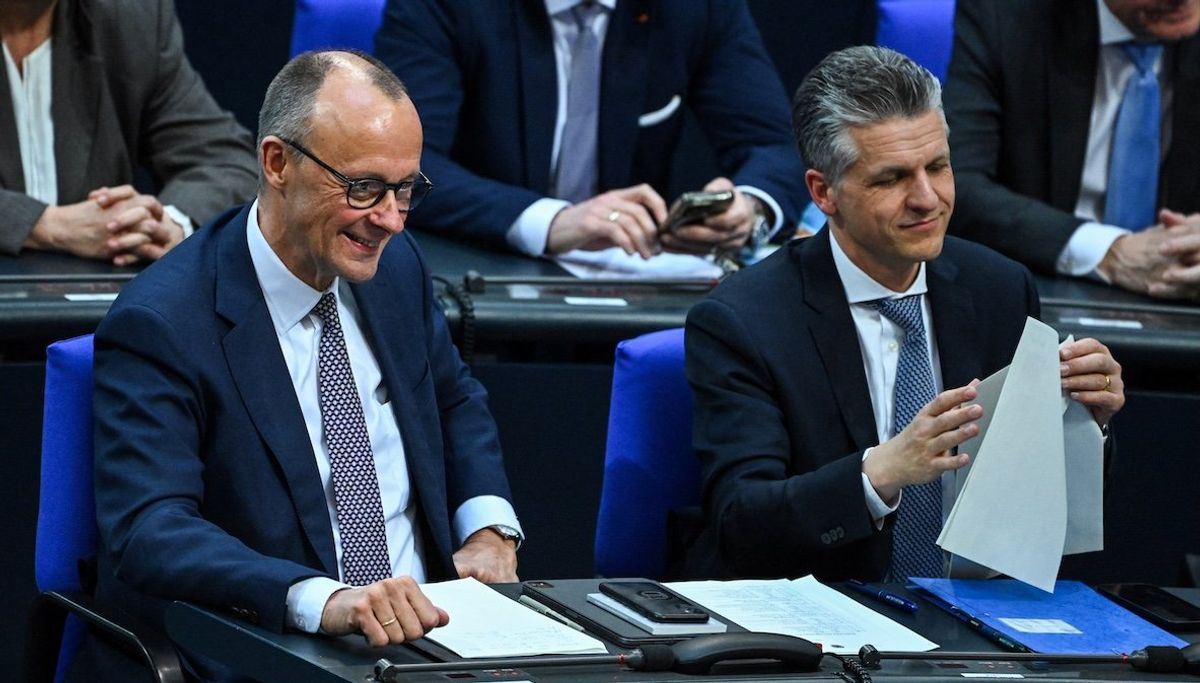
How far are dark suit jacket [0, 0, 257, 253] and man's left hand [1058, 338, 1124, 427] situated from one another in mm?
1633

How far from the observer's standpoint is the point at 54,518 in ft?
7.57

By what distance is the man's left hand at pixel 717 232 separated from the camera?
10.9 feet

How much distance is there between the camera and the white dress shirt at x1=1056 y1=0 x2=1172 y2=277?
3.62m

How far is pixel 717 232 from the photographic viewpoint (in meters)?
3.33

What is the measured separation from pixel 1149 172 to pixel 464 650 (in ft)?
7.47

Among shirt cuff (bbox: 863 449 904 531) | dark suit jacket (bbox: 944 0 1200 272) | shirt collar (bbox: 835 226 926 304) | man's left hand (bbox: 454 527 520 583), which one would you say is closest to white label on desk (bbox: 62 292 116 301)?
man's left hand (bbox: 454 527 520 583)

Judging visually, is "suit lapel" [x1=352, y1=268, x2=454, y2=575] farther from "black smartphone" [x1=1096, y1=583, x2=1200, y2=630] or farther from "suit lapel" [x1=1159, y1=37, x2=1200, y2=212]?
"suit lapel" [x1=1159, y1=37, x2=1200, y2=212]

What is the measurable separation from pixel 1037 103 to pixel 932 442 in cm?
162

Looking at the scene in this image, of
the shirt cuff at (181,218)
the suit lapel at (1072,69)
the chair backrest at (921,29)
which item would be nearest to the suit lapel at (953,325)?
the suit lapel at (1072,69)

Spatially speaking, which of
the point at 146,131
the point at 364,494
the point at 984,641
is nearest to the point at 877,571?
the point at 984,641

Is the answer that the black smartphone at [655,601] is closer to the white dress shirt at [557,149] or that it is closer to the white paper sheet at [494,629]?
the white paper sheet at [494,629]

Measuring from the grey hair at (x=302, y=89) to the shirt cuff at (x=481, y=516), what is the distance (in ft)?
1.90

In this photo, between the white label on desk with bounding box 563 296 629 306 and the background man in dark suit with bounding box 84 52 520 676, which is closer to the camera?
the background man in dark suit with bounding box 84 52 520 676

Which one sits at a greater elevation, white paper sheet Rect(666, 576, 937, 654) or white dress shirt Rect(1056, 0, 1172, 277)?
white dress shirt Rect(1056, 0, 1172, 277)
